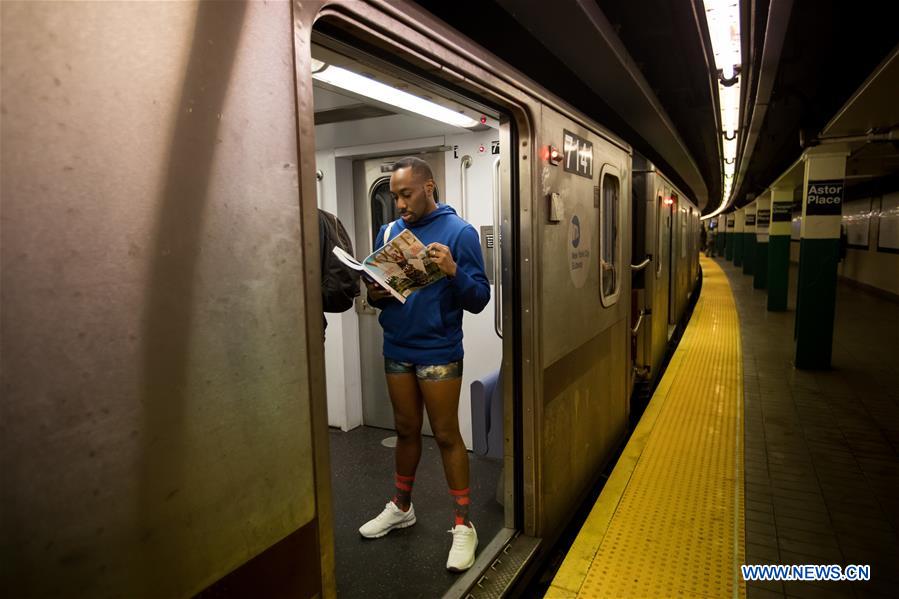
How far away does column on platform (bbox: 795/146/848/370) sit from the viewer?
660 centimetres

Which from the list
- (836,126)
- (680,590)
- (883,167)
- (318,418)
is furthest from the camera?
(883,167)

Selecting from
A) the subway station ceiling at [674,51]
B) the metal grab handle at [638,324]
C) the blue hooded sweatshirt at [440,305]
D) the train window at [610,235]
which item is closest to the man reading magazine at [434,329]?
the blue hooded sweatshirt at [440,305]

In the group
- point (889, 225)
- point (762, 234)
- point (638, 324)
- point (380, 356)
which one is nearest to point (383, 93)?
point (380, 356)

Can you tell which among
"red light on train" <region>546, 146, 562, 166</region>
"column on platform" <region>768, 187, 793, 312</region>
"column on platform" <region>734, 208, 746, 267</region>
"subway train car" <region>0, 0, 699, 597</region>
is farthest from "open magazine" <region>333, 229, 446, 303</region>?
"column on platform" <region>734, 208, 746, 267</region>

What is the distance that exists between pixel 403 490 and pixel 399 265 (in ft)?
4.21

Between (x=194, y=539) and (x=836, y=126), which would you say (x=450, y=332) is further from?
(x=836, y=126)

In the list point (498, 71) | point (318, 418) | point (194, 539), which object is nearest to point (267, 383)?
point (318, 418)

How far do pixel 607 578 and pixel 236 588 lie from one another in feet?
5.93

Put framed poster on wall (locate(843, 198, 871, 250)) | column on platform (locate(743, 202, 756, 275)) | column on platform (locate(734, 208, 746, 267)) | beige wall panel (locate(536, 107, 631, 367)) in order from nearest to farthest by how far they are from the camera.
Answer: beige wall panel (locate(536, 107, 631, 367)) < framed poster on wall (locate(843, 198, 871, 250)) < column on platform (locate(743, 202, 756, 275)) < column on platform (locate(734, 208, 746, 267))

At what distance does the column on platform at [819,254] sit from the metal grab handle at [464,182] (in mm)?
→ 5036

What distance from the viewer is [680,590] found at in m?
2.30

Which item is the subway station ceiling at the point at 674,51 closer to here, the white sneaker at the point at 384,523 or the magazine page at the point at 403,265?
the magazine page at the point at 403,265

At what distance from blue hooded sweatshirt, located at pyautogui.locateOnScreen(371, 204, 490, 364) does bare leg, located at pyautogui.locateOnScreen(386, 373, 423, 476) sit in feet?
0.38

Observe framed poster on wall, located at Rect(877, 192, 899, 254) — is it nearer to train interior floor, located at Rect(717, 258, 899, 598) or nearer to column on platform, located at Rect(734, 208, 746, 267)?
train interior floor, located at Rect(717, 258, 899, 598)
